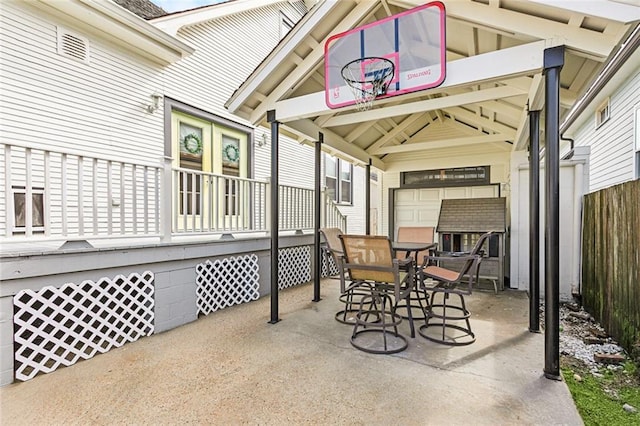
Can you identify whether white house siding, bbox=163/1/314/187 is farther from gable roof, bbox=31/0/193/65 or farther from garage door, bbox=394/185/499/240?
garage door, bbox=394/185/499/240

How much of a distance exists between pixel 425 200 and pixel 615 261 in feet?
14.9

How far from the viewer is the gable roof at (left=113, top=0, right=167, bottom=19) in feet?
18.5

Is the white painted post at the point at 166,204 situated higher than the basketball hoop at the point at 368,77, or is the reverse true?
the basketball hoop at the point at 368,77

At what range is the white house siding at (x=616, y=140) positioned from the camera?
17.3ft

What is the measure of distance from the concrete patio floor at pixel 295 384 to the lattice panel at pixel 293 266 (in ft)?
7.42

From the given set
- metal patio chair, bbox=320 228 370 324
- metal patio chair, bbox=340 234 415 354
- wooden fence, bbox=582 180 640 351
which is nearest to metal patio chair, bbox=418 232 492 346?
metal patio chair, bbox=340 234 415 354

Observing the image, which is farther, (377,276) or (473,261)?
(473,261)

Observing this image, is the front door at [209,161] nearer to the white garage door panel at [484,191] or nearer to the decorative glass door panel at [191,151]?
the decorative glass door panel at [191,151]

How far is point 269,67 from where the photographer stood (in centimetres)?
393

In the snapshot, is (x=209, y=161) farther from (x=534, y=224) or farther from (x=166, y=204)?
(x=534, y=224)

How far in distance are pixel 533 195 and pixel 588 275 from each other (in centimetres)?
192

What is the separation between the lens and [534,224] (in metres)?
3.92

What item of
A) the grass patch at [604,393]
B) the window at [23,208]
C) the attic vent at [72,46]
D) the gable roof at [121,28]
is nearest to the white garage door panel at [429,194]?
the grass patch at [604,393]

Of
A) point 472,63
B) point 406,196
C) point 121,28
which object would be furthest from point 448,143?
point 121,28
